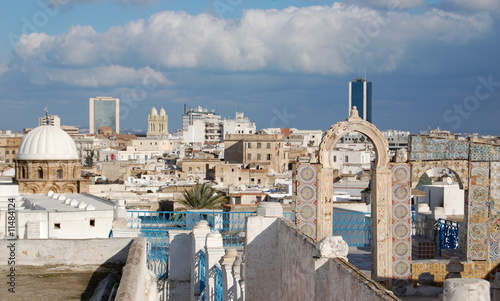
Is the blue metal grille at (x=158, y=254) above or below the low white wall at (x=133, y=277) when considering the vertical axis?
below

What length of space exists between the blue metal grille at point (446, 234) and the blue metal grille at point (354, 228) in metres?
1.70

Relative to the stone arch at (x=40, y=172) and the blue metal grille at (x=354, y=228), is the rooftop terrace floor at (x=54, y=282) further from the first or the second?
the stone arch at (x=40, y=172)

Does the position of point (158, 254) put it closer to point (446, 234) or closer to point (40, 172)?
point (446, 234)

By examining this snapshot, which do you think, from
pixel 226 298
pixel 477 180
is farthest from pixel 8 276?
pixel 477 180

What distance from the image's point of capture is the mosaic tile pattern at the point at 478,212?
39.3ft

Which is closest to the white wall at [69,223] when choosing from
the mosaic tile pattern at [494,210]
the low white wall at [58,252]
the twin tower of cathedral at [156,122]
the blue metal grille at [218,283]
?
the blue metal grille at [218,283]

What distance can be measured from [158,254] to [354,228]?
13.8ft

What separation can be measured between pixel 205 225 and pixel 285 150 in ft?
190

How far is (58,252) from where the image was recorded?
1021cm

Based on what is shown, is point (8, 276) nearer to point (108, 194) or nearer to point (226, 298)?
point (226, 298)

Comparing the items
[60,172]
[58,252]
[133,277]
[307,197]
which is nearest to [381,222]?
[307,197]

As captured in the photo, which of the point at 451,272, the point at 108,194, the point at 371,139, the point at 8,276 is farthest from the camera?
the point at 108,194

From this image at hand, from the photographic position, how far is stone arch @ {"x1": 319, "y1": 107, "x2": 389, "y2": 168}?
1220 centimetres

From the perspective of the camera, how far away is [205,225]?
43.0 feet
